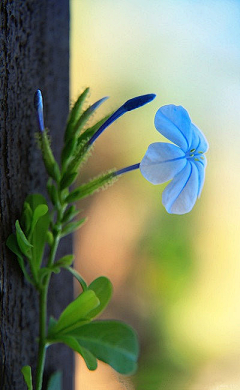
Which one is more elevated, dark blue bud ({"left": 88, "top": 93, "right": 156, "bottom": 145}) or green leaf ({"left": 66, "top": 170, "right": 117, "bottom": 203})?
dark blue bud ({"left": 88, "top": 93, "right": 156, "bottom": 145})

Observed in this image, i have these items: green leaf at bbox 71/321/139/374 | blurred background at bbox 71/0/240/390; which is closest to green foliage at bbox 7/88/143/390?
green leaf at bbox 71/321/139/374

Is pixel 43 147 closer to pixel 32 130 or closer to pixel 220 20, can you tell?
pixel 32 130

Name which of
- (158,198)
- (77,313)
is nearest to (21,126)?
(77,313)

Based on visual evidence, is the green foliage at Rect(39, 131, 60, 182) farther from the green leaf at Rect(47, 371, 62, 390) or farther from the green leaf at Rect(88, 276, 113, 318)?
the green leaf at Rect(47, 371, 62, 390)

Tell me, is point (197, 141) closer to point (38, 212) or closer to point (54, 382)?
point (38, 212)

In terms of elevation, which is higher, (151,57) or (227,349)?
(151,57)

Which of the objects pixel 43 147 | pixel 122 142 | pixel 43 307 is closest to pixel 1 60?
pixel 43 147

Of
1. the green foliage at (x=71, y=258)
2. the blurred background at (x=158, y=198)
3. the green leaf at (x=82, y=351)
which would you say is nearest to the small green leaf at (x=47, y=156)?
the green foliage at (x=71, y=258)
